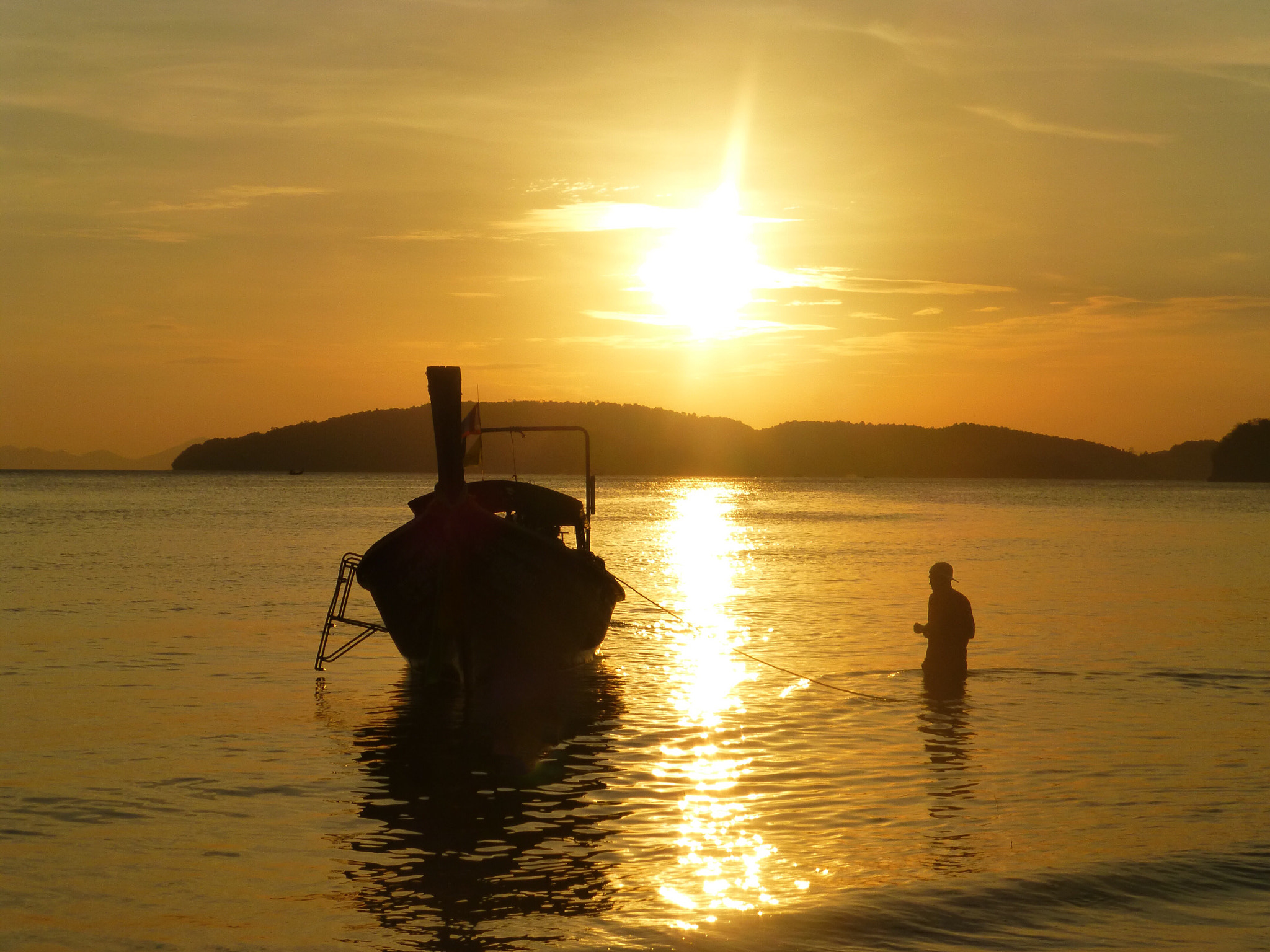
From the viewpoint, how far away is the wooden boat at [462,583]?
2020cm

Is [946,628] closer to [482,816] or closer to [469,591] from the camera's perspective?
[469,591]

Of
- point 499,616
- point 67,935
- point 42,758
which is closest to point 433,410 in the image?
point 499,616

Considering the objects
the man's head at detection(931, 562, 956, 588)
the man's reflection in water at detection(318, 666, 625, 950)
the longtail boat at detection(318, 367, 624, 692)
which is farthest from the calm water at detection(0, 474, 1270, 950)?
the man's head at detection(931, 562, 956, 588)

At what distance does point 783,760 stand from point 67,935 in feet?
28.3

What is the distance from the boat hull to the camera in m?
20.2

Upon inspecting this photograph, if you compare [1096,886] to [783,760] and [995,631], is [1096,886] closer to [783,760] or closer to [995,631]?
[783,760]

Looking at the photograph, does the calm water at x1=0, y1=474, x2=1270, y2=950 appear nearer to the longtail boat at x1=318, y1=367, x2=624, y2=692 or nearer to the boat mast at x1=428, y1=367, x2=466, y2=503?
the longtail boat at x1=318, y1=367, x2=624, y2=692

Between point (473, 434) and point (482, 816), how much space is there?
10.4m

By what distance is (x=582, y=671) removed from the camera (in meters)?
23.2

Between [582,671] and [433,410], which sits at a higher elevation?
[433,410]

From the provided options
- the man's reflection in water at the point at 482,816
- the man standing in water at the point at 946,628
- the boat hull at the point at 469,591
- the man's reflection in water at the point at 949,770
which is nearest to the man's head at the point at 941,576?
the man standing in water at the point at 946,628

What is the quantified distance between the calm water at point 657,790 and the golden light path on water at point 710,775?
6cm

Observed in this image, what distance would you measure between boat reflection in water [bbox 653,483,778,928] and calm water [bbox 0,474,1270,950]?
0.06 m

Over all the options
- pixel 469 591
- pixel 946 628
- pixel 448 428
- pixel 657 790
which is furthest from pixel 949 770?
pixel 448 428
